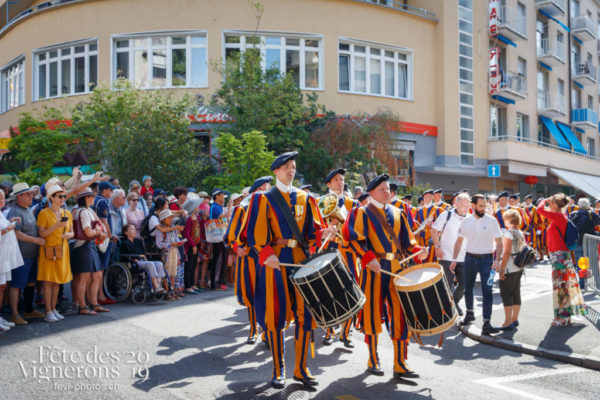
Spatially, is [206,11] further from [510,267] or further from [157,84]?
[510,267]

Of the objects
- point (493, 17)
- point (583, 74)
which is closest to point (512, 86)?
point (493, 17)

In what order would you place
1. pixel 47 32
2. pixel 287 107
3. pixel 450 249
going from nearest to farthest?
pixel 450 249, pixel 287 107, pixel 47 32

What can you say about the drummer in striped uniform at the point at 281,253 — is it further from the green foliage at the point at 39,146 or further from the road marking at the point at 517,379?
the green foliage at the point at 39,146

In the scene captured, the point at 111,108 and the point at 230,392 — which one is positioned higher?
the point at 111,108

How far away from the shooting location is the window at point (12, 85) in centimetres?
2593

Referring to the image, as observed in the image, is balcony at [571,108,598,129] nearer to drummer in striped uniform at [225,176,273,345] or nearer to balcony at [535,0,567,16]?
balcony at [535,0,567,16]

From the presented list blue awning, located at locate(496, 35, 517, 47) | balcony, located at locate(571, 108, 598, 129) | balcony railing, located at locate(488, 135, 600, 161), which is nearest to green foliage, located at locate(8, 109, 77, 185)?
balcony railing, located at locate(488, 135, 600, 161)

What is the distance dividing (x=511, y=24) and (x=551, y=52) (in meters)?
5.71

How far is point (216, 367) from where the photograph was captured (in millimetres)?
5992

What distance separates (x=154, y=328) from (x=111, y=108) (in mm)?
10395

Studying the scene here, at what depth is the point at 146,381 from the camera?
17.7 ft

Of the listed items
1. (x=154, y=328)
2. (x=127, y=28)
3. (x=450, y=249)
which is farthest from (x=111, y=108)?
(x=450, y=249)

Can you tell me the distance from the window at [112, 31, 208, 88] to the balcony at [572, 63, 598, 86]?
2971 centimetres

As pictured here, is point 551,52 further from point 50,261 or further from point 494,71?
point 50,261
